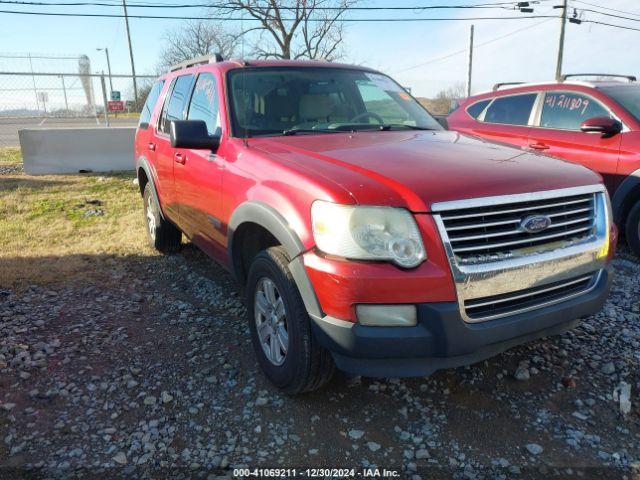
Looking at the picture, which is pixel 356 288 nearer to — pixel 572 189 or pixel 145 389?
pixel 572 189

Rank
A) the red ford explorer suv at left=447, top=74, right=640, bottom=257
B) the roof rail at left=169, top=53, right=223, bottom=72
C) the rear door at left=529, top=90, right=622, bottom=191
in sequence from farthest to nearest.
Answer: the rear door at left=529, top=90, right=622, bottom=191
the red ford explorer suv at left=447, top=74, right=640, bottom=257
the roof rail at left=169, top=53, right=223, bottom=72

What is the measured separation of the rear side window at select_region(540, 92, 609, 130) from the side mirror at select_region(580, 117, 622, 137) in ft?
0.94

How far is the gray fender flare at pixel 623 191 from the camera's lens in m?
4.83

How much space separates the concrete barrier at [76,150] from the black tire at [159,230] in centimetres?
629

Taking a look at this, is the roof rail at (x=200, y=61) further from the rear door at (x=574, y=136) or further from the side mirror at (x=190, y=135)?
the rear door at (x=574, y=136)

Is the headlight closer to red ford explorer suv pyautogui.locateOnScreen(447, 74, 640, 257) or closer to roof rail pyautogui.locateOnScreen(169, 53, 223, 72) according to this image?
roof rail pyautogui.locateOnScreen(169, 53, 223, 72)

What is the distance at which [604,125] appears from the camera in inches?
194

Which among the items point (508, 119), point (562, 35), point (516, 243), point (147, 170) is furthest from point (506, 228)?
point (562, 35)

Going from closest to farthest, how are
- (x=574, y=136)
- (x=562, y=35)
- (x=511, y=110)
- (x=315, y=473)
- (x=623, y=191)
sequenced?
1. (x=315, y=473)
2. (x=623, y=191)
3. (x=574, y=136)
4. (x=511, y=110)
5. (x=562, y=35)

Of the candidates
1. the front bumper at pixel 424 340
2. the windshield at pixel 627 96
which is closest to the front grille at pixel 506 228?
the front bumper at pixel 424 340

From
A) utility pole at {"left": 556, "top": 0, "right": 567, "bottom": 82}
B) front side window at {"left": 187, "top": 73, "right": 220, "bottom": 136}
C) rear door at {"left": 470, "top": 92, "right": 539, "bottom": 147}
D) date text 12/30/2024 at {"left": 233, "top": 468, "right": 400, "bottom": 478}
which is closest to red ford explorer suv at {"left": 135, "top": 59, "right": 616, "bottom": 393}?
front side window at {"left": 187, "top": 73, "right": 220, "bottom": 136}

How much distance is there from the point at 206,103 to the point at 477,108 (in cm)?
428

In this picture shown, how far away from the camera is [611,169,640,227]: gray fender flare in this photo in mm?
4828

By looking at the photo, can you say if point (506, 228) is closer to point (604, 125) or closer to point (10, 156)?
point (604, 125)
